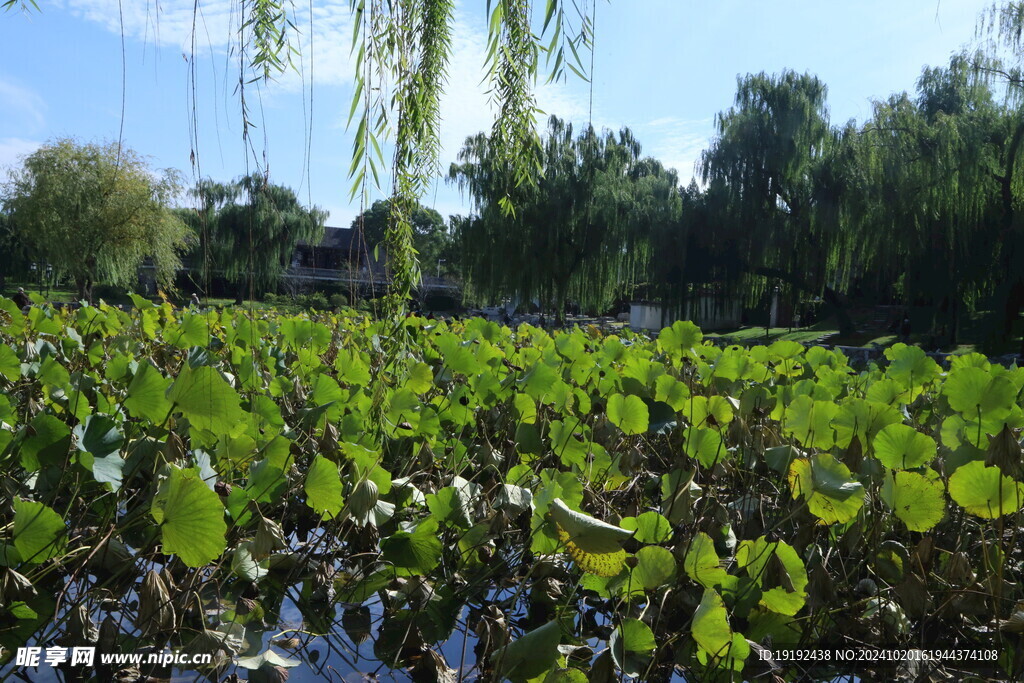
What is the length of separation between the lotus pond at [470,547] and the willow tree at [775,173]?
14.9 m

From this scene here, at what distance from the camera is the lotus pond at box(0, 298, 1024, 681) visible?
0.80m

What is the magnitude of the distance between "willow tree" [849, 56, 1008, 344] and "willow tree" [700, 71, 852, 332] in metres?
2.03

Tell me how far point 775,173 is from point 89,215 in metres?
17.4

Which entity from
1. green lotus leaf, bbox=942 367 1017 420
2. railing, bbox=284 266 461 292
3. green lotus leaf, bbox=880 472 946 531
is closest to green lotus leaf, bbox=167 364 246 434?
railing, bbox=284 266 461 292

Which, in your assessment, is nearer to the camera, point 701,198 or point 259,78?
point 259,78

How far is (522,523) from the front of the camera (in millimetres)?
1148

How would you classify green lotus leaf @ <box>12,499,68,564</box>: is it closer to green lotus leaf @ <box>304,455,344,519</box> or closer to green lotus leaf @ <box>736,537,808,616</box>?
green lotus leaf @ <box>304,455,344,519</box>

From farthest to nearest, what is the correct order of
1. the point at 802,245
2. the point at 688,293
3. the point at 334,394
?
the point at 688,293
the point at 802,245
the point at 334,394

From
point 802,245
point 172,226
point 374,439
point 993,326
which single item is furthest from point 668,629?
point 172,226

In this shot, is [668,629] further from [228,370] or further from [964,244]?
[964,244]

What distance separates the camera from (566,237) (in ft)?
53.1

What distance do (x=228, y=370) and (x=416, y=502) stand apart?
946mm

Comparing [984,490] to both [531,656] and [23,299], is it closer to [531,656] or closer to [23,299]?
[531,656]

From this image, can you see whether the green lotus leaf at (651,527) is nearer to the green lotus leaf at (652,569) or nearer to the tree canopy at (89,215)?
the green lotus leaf at (652,569)
